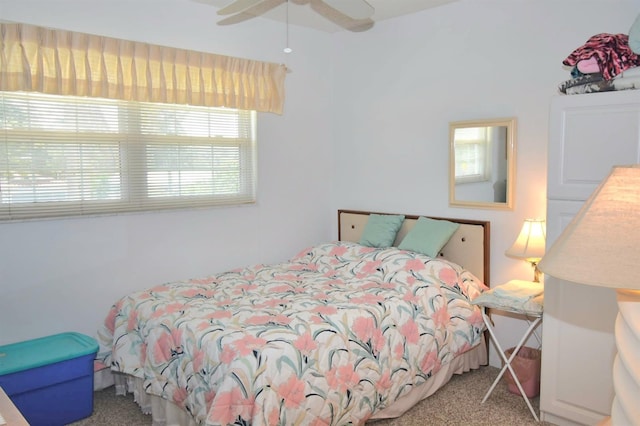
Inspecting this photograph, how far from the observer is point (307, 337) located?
247cm

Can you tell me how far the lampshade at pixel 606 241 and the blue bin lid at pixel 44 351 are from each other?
2.50m

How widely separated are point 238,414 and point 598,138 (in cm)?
207

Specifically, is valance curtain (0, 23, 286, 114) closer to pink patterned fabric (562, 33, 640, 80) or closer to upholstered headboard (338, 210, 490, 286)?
upholstered headboard (338, 210, 490, 286)

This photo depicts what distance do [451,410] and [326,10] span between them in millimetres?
2837

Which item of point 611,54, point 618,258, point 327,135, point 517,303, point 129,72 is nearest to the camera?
point 618,258

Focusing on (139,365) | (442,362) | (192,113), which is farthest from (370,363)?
(192,113)

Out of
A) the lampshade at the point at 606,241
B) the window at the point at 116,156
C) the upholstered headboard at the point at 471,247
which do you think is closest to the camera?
the lampshade at the point at 606,241

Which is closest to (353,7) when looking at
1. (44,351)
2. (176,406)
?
(176,406)

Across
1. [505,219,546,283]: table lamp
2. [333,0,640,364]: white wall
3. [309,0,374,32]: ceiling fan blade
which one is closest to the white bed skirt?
[333,0,640,364]: white wall

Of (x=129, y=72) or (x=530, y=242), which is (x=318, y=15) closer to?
(x=129, y=72)

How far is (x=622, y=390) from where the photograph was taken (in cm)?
141

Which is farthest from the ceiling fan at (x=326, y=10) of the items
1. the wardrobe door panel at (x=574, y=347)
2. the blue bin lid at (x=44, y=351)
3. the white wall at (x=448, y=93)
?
the blue bin lid at (x=44, y=351)

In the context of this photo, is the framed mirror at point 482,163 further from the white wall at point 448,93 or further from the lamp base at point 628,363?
the lamp base at point 628,363

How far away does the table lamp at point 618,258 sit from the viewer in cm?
128
